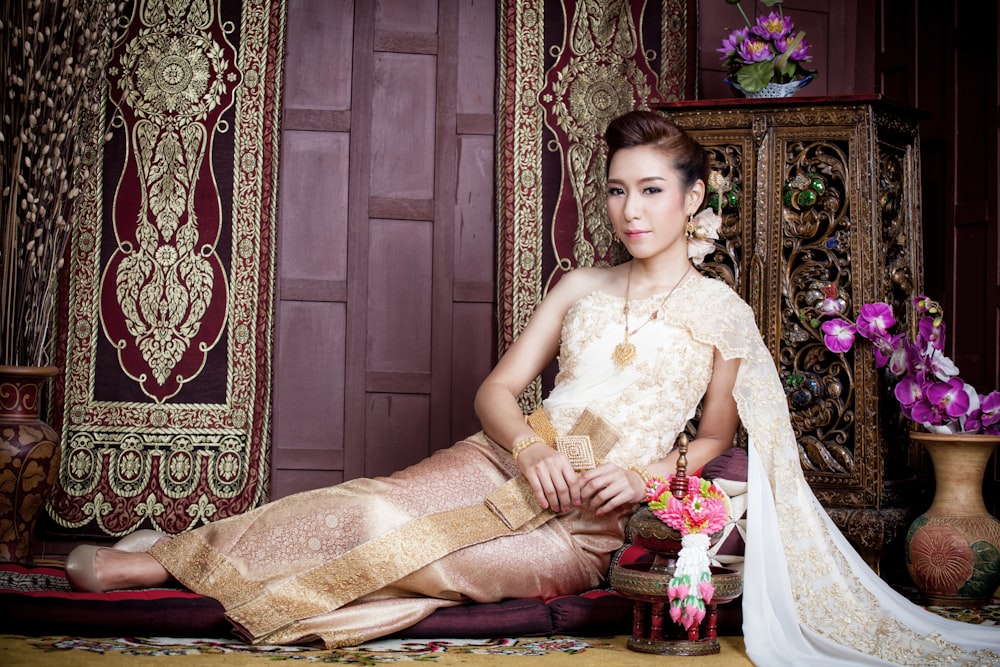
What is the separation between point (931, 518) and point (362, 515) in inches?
71.7

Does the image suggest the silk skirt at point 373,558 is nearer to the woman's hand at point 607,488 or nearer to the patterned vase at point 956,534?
the woman's hand at point 607,488

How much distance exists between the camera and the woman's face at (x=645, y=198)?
287 centimetres

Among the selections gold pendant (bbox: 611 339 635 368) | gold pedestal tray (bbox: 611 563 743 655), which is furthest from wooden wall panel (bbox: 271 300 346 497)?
gold pedestal tray (bbox: 611 563 743 655)

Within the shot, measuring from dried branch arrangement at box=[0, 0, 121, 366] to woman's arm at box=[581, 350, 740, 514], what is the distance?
2.19 metres

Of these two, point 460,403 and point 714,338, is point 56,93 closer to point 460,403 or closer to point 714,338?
point 460,403

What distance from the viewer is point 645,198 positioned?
2.88 metres

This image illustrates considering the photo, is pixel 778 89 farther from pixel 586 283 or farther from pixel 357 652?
pixel 357 652

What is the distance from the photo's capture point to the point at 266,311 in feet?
13.0

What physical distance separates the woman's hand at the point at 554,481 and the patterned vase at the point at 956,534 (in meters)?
1.27

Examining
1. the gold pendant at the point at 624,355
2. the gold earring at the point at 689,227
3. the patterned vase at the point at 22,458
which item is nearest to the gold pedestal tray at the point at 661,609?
the gold pendant at the point at 624,355

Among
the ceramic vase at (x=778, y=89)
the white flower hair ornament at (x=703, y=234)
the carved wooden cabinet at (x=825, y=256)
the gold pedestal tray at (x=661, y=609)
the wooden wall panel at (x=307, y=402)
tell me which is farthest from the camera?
the wooden wall panel at (x=307, y=402)

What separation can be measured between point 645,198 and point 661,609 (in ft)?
3.73

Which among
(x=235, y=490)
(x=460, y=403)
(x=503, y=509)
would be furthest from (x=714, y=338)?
(x=235, y=490)

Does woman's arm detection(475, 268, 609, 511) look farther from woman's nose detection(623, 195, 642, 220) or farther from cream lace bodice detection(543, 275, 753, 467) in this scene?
woman's nose detection(623, 195, 642, 220)
